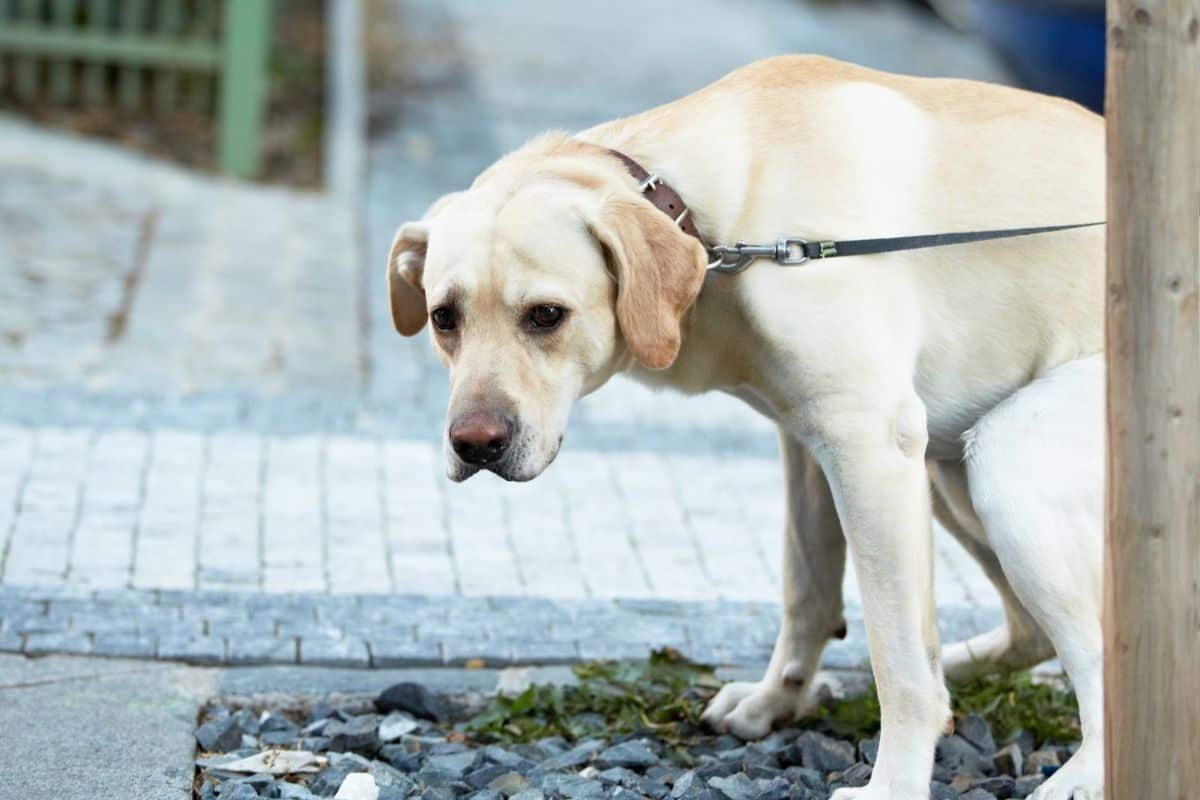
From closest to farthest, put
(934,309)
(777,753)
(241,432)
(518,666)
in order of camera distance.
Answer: (934,309) < (777,753) < (518,666) < (241,432)

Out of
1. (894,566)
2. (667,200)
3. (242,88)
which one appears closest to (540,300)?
(667,200)

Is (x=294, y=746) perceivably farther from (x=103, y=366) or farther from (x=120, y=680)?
(x=103, y=366)

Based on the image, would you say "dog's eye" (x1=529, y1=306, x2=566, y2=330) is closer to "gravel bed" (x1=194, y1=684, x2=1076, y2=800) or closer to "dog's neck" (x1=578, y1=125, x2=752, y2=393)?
"dog's neck" (x1=578, y1=125, x2=752, y2=393)

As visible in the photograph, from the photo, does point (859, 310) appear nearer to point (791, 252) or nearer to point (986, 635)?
point (791, 252)

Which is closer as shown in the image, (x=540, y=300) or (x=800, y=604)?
(x=540, y=300)

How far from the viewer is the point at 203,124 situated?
1143cm

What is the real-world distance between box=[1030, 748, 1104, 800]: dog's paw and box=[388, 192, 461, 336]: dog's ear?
1.62 m

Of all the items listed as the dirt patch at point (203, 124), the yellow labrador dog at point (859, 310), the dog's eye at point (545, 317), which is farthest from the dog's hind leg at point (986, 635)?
the dirt patch at point (203, 124)

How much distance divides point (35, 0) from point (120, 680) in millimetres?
8359

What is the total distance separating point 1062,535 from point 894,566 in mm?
340

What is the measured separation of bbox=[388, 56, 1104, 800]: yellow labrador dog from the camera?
10.4 ft

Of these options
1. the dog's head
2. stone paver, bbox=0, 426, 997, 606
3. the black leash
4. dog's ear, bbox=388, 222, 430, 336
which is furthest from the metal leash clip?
stone paver, bbox=0, 426, 997, 606

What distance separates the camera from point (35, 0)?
11.2 meters

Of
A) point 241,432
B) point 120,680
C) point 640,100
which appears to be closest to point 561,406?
point 120,680
